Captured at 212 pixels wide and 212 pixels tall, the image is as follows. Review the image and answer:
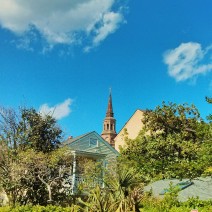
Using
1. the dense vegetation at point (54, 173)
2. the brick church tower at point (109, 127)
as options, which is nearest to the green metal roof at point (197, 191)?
the dense vegetation at point (54, 173)

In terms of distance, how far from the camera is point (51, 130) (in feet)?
72.5

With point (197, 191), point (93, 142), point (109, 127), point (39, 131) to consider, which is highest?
point (109, 127)

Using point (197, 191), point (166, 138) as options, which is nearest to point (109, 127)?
point (166, 138)

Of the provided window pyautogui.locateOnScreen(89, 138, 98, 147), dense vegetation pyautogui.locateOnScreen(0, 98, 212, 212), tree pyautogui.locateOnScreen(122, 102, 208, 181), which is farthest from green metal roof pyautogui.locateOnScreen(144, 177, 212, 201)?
window pyautogui.locateOnScreen(89, 138, 98, 147)

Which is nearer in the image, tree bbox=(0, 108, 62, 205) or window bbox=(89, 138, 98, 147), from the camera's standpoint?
tree bbox=(0, 108, 62, 205)

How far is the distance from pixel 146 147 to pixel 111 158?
5.02 m

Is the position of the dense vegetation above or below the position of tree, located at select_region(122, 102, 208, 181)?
below

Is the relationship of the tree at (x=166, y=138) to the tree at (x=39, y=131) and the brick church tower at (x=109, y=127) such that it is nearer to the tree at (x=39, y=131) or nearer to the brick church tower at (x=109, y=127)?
the tree at (x=39, y=131)

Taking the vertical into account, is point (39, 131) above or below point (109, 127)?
below

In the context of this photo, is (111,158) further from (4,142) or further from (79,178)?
(4,142)

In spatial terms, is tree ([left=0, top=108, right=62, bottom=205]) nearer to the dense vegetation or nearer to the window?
the dense vegetation

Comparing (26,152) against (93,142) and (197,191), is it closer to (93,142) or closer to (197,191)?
(197,191)

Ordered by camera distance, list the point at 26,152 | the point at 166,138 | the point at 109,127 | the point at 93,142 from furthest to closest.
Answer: the point at 109,127
the point at 93,142
the point at 166,138
the point at 26,152

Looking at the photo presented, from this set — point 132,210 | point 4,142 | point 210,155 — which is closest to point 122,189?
point 132,210
